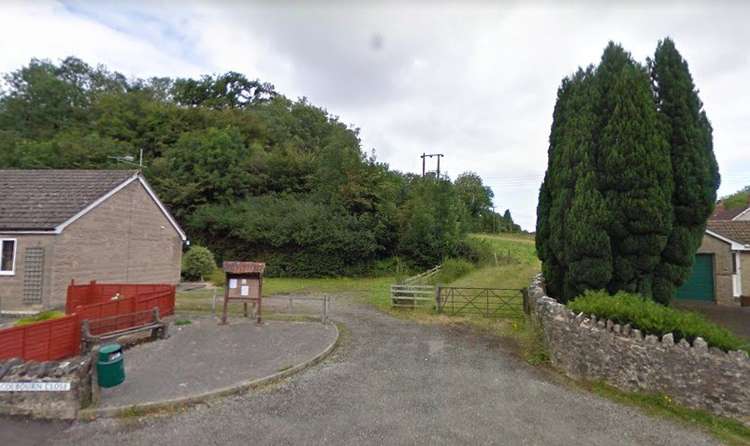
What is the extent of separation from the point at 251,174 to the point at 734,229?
30188mm

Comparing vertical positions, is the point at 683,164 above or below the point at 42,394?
above

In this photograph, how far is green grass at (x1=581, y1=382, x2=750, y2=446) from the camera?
507 centimetres

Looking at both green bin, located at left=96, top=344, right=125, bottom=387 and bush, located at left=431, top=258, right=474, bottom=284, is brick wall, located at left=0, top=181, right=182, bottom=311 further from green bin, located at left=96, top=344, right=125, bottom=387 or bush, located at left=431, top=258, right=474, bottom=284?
bush, located at left=431, top=258, right=474, bottom=284

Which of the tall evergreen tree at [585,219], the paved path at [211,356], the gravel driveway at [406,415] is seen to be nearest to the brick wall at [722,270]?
the tall evergreen tree at [585,219]

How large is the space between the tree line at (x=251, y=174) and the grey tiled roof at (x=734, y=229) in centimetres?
1379

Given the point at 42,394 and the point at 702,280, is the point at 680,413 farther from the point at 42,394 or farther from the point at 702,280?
the point at 702,280

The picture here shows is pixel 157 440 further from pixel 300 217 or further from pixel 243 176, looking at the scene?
pixel 243 176

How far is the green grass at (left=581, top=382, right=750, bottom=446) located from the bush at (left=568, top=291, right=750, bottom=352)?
3.59ft

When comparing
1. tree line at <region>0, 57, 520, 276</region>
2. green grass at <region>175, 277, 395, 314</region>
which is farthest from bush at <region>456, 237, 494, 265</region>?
green grass at <region>175, 277, 395, 314</region>

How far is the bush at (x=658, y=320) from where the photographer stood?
5.85 metres

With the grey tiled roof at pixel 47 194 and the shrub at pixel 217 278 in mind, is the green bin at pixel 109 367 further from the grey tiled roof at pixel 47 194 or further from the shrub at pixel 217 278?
the shrub at pixel 217 278

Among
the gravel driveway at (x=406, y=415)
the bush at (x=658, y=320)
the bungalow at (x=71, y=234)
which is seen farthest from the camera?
the bungalow at (x=71, y=234)

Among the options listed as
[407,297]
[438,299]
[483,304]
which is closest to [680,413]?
[438,299]

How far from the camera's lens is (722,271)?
47.8 ft
